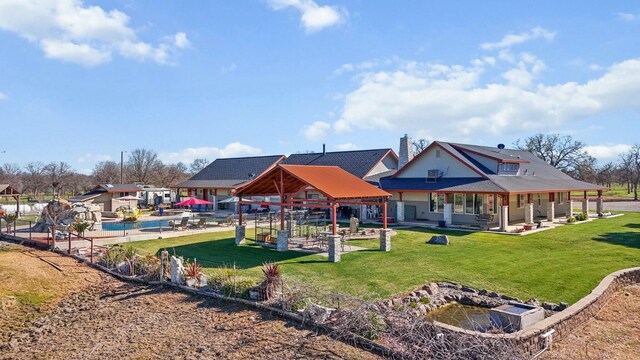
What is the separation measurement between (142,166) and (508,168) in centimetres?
7182

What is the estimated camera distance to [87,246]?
73.2 feet

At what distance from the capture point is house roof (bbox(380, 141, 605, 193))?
92.8 feet

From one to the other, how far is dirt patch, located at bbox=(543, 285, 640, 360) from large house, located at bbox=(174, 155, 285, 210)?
3470cm

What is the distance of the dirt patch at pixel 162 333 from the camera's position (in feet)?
33.1

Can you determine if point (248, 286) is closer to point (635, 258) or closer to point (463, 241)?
point (463, 241)

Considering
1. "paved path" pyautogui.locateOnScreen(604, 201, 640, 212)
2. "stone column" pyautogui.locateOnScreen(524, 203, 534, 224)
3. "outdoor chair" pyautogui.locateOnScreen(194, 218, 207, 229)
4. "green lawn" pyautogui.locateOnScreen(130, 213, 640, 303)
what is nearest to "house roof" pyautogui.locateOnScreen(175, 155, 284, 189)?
"outdoor chair" pyautogui.locateOnScreen(194, 218, 207, 229)

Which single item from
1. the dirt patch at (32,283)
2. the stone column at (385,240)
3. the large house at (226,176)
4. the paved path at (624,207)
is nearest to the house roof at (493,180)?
the paved path at (624,207)

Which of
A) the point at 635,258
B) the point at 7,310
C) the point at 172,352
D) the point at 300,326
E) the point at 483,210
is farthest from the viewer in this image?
the point at 483,210

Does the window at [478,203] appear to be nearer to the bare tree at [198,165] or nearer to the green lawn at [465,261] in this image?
the green lawn at [465,261]

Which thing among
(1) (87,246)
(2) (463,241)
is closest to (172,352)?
(1) (87,246)

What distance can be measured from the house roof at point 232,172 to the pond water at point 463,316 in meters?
32.4

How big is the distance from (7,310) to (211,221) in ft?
61.1

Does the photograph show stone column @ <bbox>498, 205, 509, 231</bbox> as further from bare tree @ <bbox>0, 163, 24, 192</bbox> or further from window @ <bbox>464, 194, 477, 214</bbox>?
bare tree @ <bbox>0, 163, 24, 192</bbox>

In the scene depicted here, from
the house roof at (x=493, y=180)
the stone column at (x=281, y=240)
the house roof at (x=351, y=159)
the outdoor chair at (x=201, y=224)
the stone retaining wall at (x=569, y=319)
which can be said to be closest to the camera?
the stone retaining wall at (x=569, y=319)
